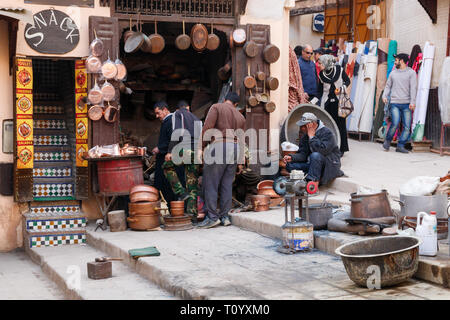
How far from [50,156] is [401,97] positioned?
657 cm

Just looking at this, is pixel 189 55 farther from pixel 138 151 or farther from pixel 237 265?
pixel 237 265

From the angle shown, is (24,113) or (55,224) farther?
(55,224)

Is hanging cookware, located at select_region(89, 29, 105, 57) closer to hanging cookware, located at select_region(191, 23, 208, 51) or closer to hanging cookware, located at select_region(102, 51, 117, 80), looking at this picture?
hanging cookware, located at select_region(102, 51, 117, 80)

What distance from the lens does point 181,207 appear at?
30.9 feet

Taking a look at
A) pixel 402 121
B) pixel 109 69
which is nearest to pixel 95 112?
pixel 109 69

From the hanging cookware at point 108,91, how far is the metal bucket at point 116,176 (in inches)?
40.3

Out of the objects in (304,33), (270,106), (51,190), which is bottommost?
(51,190)

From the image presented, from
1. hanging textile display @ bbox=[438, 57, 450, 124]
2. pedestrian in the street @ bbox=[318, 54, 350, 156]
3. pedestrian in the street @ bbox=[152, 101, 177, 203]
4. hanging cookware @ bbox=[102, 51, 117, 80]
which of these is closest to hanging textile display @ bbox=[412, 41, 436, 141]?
hanging textile display @ bbox=[438, 57, 450, 124]

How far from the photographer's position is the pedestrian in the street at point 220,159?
30.3ft

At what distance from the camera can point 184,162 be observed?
9617mm

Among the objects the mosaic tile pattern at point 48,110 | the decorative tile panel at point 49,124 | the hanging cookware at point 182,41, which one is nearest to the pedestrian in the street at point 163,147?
the hanging cookware at point 182,41

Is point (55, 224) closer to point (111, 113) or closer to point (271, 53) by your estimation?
point (111, 113)

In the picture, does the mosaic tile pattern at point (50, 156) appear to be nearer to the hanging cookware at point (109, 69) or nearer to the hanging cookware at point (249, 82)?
the hanging cookware at point (109, 69)

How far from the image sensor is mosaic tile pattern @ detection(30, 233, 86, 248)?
31.9 feet
